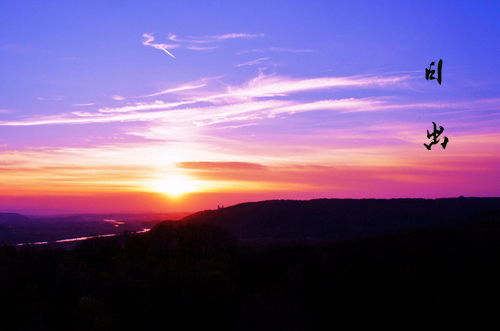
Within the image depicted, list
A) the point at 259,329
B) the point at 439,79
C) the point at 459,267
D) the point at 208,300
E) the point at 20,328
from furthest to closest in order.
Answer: the point at 459,267, the point at 208,300, the point at 259,329, the point at 20,328, the point at 439,79

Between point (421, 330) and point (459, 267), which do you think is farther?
point (459, 267)

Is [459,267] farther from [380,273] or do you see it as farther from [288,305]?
[288,305]

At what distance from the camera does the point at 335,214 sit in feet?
229

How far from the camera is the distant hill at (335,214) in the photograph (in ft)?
200

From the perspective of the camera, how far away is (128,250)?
1009 inches

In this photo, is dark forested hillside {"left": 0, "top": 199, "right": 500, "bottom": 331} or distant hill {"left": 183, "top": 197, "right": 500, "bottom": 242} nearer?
dark forested hillside {"left": 0, "top": 199, "right": 500, "bottom": 331}

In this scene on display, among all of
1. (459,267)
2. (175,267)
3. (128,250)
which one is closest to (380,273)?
(459,267)

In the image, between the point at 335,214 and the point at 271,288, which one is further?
the point at 335,214

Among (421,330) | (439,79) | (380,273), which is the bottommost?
(421,330)

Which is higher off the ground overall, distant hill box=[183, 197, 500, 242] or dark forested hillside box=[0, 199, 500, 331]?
distant hill box=[183, 197, 500, 242]

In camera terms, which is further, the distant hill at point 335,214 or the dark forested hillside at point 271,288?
the distant hill at point 335,214

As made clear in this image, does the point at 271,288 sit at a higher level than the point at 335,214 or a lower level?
lower

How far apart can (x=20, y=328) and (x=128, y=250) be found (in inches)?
396

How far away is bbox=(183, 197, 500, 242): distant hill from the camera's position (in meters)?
61.1
